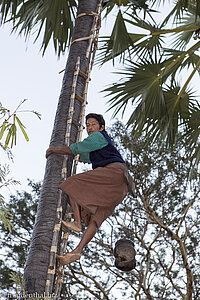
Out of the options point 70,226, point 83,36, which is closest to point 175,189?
point 83,36

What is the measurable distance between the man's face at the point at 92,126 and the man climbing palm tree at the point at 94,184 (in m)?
0.05

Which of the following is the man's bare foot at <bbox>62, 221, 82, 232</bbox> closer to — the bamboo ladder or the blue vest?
the bamboo ladder

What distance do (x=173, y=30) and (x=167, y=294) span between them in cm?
812

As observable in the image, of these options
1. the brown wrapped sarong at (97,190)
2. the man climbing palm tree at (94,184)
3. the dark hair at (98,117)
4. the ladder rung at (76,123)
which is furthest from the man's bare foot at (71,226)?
the dark hair at (98,117)

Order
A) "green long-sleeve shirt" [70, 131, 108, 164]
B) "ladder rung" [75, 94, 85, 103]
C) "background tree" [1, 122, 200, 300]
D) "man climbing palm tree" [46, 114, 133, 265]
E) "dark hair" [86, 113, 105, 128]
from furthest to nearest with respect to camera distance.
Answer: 1. "background tree" [1, 122, 200, 300]
2. "dark hair" [86, 113, 105, 128]
3. "ladder rung" [75, 94, 85, 103]
4. "green long-sleeve shirt" [70, 131, 108, 164]
5. "man climbing palm tree" [46, 114, 133, 265]

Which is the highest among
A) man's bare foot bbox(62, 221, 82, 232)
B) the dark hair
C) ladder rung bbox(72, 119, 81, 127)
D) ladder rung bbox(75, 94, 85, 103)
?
ladder rung bbox(75, 94, 85, 103)

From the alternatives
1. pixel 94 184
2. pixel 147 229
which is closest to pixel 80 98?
pixel 94 184

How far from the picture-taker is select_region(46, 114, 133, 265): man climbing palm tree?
10.3 ft

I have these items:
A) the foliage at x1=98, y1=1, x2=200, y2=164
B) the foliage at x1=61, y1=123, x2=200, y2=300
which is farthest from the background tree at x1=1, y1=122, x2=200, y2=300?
the foliage at x1=98, y1=1, x2=200, y2=164

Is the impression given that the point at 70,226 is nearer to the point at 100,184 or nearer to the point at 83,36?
the point at 100,184

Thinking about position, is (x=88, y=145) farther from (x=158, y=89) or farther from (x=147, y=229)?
(x=147, y=229)

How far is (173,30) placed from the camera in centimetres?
612

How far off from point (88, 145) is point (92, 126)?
398mm

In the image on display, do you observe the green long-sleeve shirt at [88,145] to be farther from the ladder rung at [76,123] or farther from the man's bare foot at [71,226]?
the man's bare foot at [71,226]
